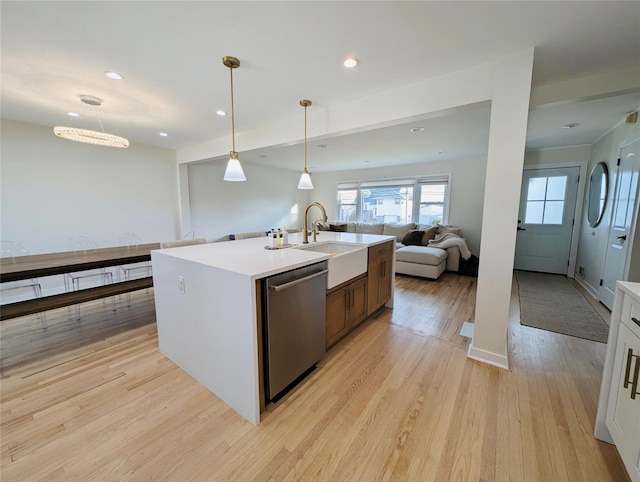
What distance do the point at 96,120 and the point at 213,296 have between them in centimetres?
342

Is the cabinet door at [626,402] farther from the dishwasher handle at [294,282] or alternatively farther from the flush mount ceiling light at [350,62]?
the flush mount ceiling light at [350,62]

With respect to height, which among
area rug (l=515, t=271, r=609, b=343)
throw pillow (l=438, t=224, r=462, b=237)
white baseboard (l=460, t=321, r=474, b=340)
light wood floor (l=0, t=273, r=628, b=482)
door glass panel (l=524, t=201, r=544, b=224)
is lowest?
light wood floor (l=0, t=273, r=628, b=482)

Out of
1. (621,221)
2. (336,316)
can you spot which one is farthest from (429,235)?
(336,316)

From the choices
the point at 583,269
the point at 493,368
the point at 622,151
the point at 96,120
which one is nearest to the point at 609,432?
the point at 493,368

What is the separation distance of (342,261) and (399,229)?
13.9 feet

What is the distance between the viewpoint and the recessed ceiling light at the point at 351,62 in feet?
6.38

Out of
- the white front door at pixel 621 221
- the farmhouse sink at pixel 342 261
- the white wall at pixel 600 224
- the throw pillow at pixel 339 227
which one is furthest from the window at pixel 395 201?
the farmhouse sink at pixel 342 261

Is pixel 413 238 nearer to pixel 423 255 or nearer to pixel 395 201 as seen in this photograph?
pixel 423 255

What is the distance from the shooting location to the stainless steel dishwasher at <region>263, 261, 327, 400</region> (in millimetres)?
1544

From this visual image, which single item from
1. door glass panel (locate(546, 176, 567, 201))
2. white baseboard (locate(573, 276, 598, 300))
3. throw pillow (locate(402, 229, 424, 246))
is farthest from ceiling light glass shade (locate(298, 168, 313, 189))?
door glass panel (locate(546, 176, 567, 201))

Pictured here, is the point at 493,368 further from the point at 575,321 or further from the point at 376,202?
the point at 376,202

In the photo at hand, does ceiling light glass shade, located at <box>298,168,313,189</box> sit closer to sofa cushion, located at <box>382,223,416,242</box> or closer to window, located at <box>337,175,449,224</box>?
sofa cushion, located at <box>382,223,416,242</box>

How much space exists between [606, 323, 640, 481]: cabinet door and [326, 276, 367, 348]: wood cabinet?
165cm

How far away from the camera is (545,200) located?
15.5 ft
